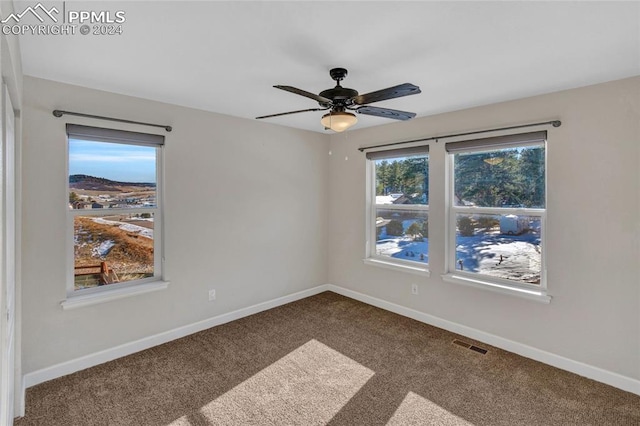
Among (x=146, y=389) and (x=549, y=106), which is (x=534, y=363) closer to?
(x=549, y=106)

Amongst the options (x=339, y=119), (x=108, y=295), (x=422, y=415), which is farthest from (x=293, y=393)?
(x=339, y=119)

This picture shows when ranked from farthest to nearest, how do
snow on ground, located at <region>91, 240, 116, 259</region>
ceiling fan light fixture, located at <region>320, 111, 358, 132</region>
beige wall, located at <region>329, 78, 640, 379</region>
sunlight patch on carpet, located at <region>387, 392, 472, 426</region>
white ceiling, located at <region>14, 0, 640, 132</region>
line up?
snow on ground, located at <region>91, 240, 116, 259</region> < beige wall, located at <region>329, 78, 640, 379</region> < ceiling fan light fixture, located at <region>320, 111, 358, 132</region> < sunlight patch on carpet, located at <region>387, 392, 472, 426</region> < white ceiling, located at <region>14, 0, 640, 132</region>

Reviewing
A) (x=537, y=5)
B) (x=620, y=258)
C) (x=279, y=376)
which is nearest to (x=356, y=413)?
(x=279, y=376)

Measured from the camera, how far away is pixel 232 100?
3197mm

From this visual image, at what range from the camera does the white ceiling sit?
1.69 meters

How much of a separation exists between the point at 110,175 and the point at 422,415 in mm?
3287

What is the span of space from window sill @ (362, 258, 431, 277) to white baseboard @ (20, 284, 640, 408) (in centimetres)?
A: 47

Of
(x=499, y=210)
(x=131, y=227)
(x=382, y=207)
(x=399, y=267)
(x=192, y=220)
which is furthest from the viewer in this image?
(x=382, y=207)

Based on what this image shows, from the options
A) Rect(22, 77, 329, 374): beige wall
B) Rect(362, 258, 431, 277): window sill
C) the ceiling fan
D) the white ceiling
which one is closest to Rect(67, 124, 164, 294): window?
Rect(22, 77, 329, 374): beige wall

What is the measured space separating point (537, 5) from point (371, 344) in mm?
2948

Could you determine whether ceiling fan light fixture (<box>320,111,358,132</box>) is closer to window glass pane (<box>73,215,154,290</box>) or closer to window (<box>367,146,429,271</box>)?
window (<box>367,146,429,271</box>)

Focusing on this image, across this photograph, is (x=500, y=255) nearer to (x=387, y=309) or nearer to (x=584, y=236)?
(x=584, y=236)

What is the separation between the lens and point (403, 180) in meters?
4.23

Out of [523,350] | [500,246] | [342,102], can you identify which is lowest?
[523,350]
